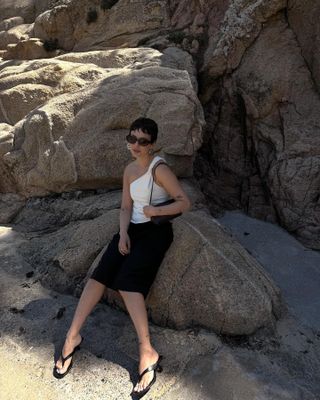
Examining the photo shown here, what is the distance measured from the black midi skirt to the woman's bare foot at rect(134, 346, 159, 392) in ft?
1.28

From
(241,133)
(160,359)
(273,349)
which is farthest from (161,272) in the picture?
(241,133)

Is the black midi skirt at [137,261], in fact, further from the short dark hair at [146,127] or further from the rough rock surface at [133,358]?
the short dark hair at [146,127]

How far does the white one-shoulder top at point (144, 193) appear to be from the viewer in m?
3.18

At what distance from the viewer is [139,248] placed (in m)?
3.12

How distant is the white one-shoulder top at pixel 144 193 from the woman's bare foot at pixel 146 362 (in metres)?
0.96

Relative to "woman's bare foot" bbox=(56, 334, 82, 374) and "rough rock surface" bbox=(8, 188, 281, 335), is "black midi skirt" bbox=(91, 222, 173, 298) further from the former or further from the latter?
"woman's bare foot" bbox=(56, 334, 82, 374)

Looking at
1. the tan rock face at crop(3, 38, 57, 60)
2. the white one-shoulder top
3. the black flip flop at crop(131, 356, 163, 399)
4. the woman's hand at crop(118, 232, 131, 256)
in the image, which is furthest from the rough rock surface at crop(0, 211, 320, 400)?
the tan rock face at crop(3, 38, 57, 60)

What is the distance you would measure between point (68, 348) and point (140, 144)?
1570 mm

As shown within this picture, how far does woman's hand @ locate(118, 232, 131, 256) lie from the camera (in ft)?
10.3

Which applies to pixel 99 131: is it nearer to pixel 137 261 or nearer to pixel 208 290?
pixel 137 261

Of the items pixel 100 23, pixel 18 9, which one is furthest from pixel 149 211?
pixel 18 9

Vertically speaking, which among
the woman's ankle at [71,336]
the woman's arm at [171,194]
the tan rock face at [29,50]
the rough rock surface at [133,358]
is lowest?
the rough rock surface at [133,358]

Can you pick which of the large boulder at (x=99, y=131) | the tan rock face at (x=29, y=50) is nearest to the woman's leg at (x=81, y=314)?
the large boulder at (x=99, y=131)

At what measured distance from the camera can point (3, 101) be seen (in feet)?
20.6
